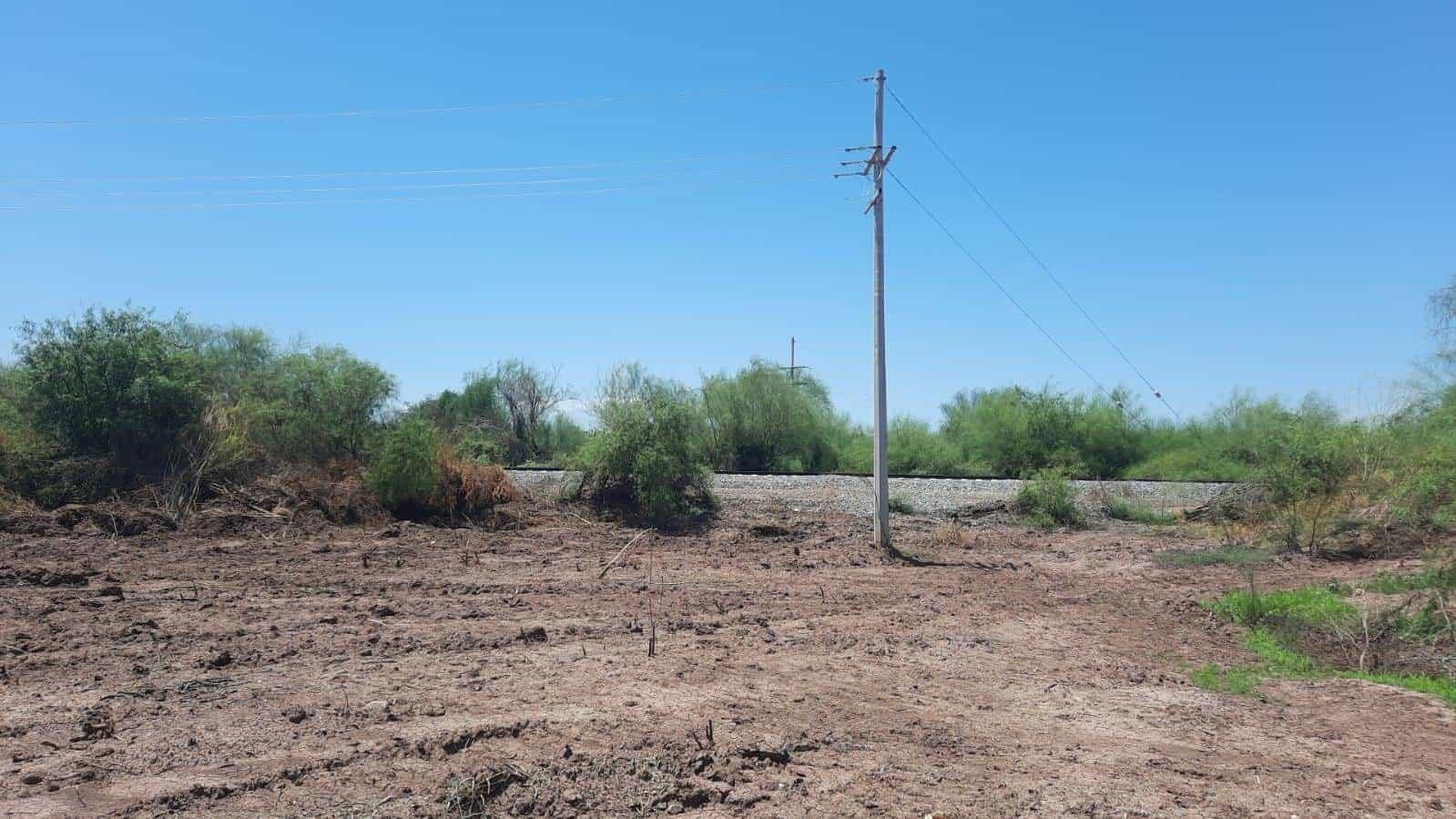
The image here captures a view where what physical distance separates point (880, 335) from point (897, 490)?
878 cm

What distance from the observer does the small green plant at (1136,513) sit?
69.4ft

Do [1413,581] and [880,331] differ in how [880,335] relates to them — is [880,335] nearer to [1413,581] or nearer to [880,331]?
[880,331]

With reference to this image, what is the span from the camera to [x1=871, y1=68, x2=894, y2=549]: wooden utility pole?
16.8 meters

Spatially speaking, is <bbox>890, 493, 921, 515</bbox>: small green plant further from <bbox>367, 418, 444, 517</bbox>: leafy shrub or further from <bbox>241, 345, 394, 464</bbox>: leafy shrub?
<bbox>241, 345, 394, 464</bbox>: leafy shrub

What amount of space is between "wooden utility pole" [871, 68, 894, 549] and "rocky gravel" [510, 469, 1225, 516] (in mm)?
4612

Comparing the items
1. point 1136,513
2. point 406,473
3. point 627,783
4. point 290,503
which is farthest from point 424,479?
point 1136,513

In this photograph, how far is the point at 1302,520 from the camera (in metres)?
17.2

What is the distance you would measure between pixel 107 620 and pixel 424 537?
25.3 ft

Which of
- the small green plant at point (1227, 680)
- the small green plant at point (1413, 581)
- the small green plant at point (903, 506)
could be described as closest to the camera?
the small green plant at point (1227, 680)

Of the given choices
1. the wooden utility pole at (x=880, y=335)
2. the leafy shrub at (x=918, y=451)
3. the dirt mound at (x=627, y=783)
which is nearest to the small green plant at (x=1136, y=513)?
the wooden utility pole at (x=880, y=335)

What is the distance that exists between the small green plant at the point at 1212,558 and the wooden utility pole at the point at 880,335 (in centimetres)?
476

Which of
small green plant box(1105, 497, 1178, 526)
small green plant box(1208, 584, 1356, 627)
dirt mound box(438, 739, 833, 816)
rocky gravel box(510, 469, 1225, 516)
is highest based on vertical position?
rocky gravel box(510, 469, 1225, 516)

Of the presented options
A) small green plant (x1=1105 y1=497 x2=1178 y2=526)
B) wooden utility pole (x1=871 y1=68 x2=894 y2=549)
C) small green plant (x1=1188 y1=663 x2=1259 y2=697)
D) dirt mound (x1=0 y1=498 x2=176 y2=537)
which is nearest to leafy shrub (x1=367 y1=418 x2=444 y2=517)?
dirt mound (x1=0 y1=498 x2=176 y2=537)

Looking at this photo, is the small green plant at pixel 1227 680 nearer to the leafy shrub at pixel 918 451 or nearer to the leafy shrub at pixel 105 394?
the leafy shrub at pixel 105 394
